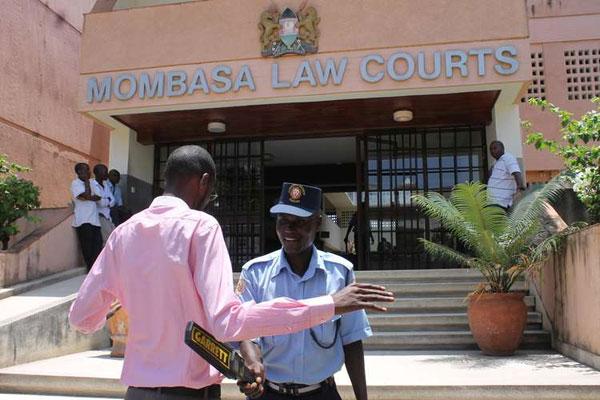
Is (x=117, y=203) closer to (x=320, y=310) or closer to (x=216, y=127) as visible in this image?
(x=216, y=127)

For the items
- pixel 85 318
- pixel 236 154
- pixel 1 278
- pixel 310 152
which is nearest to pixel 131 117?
pixel 236 154

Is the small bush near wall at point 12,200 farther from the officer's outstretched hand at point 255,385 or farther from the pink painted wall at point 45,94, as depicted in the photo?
the officer's outstretched hand at point 255,385

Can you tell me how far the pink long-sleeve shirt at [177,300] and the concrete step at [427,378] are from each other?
3.02 metres

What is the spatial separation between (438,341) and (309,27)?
4607 mm

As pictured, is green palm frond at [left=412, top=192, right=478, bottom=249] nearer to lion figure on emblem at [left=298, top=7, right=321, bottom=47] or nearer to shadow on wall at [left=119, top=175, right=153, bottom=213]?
lion figure on emblem at [left=298, top=7, right=321, bottom=47]

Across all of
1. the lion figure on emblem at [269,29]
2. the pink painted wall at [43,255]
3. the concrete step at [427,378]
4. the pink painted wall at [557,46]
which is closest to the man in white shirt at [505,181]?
the concrete step at [427,378]

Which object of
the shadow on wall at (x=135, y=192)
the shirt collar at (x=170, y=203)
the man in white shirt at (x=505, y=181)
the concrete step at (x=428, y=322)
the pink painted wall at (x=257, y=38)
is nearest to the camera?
the shirt collar at (x=170, y=203)

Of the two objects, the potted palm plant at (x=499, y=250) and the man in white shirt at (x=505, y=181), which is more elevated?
the man in white shirt at (x=505, y=181)

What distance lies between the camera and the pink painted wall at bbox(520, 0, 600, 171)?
11.3 meters

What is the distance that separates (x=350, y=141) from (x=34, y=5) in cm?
646

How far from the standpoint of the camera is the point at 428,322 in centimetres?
652

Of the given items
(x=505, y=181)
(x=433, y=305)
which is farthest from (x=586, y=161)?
(x=433, y=305)

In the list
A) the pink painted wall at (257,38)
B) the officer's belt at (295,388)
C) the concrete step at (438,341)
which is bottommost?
the concrete step at (438,341)

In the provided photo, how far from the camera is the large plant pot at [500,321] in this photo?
564 centimetres
